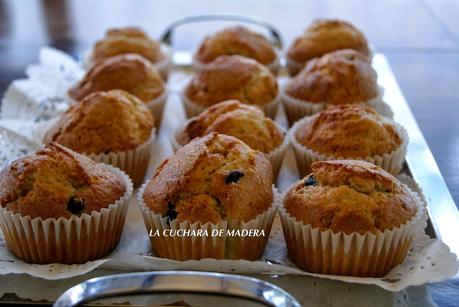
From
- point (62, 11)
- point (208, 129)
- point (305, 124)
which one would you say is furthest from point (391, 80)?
point (62, 11)

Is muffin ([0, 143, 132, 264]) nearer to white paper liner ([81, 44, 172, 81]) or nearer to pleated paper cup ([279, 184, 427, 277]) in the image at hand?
pleated paper cup ([279, 184, 427, 277])

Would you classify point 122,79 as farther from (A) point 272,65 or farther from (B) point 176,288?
(B) point 176,288

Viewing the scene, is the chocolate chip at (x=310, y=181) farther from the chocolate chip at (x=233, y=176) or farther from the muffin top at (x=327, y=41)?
the muffin top at (x=327, y=41)

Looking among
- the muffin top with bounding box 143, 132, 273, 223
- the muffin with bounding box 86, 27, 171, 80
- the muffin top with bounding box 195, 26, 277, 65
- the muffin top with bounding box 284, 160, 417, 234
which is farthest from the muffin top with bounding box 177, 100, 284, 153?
the muffin with bounding box 86, 27, 171, 80

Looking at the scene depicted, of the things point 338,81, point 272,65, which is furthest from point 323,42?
point 338,81

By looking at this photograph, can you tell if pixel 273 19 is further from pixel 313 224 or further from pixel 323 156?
pixel 313 224
